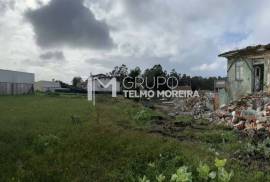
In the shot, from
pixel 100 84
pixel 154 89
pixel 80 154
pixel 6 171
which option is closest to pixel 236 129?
pixel 80 154

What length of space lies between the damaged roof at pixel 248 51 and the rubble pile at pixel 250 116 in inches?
116

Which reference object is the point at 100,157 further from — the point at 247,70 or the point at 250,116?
the point at 247,70

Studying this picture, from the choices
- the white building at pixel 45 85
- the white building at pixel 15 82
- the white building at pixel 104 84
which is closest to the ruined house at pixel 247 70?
the white building at pixel 104 84

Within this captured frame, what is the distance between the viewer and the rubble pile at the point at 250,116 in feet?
35.3

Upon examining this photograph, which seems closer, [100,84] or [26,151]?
[26,151]

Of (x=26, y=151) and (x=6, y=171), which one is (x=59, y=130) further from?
(x=6, y=171)

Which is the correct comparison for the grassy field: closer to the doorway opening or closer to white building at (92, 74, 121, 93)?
the doorway opening

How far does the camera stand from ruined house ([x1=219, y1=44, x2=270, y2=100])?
17922mm

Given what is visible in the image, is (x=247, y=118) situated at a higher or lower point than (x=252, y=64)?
lower

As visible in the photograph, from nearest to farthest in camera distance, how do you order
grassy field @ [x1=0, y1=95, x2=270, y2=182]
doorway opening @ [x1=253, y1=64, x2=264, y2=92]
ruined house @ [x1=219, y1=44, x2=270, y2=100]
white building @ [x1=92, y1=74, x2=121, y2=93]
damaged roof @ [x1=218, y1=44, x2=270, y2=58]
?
grassy field @ [x1=0, y1=95, x2=270, y2=182]
damaged roof @ [x1=218, y1=44, x2=270, y2=58]
ruined house @ [x1=219, y1=44, x2=270, y2=100]
doorway opening @ [x1=253, y1=64, x2=264, y2=92]
white building @ [x1=92, y1=74, x2=121, y2=93]

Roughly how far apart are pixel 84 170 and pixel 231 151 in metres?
3.87

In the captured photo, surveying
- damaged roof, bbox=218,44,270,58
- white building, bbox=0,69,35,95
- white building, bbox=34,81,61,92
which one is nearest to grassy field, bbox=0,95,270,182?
damaged roof, bbox=218,44,270,58

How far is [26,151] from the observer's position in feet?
21.9

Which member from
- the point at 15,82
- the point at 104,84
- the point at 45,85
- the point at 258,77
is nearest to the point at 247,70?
the point at 258,77
